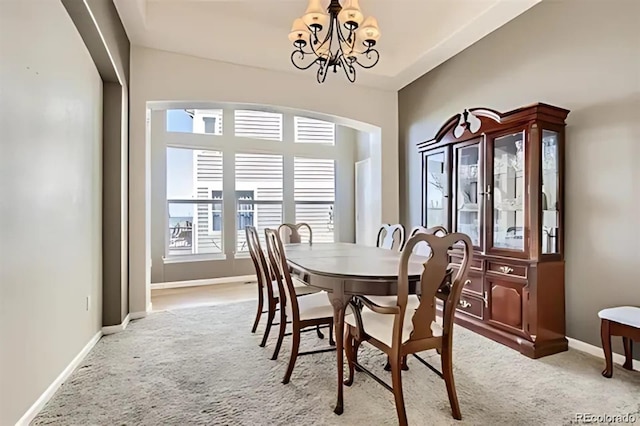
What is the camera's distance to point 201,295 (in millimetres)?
4953

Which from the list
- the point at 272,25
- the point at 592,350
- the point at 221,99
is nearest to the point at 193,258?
the point at 221,99

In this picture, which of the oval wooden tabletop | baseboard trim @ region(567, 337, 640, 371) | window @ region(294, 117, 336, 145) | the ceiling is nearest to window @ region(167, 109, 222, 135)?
window @ region(294, 117, 336, 145)

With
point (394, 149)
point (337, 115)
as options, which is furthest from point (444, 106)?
point (337, 115)

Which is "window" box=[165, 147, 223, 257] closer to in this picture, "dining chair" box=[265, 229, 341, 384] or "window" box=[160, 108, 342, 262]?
"window" box=[160, 108, 342, 262]

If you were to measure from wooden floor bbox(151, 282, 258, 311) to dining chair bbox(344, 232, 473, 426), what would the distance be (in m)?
2.97

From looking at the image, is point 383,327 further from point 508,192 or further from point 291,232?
point 291,232

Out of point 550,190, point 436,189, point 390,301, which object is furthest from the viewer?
point 436,189

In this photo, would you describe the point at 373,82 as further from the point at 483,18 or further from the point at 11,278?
the point at 11,278

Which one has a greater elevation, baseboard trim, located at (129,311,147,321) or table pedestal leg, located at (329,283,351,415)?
table pedestal leg, located at (329,283,351,415)

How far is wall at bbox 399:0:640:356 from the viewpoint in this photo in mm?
2572

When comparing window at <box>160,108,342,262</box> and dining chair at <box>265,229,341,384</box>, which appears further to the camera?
window at <box>160,108,342,262</box>

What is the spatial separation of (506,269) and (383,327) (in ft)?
5.27

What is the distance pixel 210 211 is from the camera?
5.94 metres

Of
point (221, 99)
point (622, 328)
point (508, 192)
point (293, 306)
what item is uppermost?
point (221, 99)
